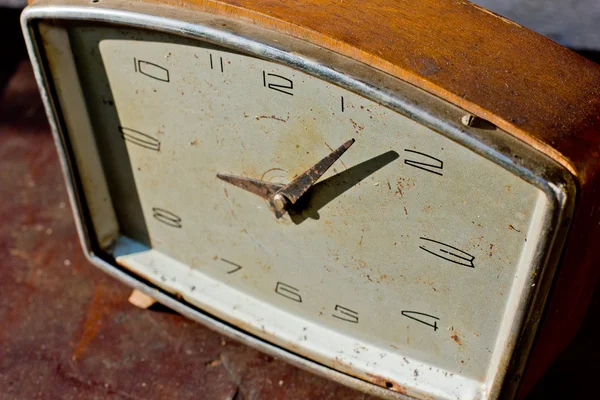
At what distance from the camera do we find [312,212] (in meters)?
1.03

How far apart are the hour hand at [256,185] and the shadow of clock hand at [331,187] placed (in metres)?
0.04

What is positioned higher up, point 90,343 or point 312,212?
point 312,212

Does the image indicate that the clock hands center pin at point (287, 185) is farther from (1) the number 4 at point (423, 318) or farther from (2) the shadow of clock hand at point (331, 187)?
(1) the number 4 at point (423, 318)

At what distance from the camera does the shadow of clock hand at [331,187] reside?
0.93m

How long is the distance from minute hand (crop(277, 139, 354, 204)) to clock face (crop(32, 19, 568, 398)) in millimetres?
11

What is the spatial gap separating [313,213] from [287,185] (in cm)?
6

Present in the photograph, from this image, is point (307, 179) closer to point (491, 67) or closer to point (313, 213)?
point (313, 213)

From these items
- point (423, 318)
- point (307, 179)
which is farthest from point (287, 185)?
point (423, 318)

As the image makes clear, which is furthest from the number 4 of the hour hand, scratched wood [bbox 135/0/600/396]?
the hour hand

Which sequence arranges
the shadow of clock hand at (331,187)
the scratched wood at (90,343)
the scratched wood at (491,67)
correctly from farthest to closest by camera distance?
1. the scratched wood at (90,343)
2. the shadow of clock hand at (331,187)
3. the scratched wood at (491,67)

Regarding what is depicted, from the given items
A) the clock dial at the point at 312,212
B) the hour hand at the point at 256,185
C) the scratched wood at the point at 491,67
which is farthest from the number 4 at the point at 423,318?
the hour hand at the point at 256,185

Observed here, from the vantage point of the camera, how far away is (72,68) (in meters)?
1.13

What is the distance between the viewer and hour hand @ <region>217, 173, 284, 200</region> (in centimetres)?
103

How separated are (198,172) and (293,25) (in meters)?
0.31
